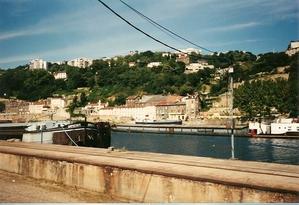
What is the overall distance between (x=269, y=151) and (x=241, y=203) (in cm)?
4662

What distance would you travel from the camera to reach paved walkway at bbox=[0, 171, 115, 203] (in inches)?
328

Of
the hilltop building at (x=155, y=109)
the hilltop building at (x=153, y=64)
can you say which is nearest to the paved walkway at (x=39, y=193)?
the hilltop building at (x=155, y=109)

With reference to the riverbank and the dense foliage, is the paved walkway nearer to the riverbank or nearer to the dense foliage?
the riverbank

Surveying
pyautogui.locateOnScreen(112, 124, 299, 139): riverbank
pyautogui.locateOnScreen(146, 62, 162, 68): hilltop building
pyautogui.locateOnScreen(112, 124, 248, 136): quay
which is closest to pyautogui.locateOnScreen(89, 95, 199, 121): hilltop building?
pyautogui.locateOnScreen(112, 124, 299, 139): riverbank

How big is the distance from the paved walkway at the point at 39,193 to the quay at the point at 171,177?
0.17 m

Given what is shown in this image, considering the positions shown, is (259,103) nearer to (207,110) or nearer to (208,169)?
(207,110)

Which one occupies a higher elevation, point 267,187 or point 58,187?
point 267,187

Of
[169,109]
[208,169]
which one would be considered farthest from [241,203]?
[169,109]

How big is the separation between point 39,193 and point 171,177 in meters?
3.43

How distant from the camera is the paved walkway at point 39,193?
328 inches

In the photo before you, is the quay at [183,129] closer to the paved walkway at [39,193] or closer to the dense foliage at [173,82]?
the dense foliage at [173,82]

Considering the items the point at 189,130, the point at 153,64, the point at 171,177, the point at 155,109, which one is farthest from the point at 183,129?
the point at 153,64

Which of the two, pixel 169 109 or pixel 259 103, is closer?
pixel 259 103

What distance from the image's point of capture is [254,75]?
128 metres
